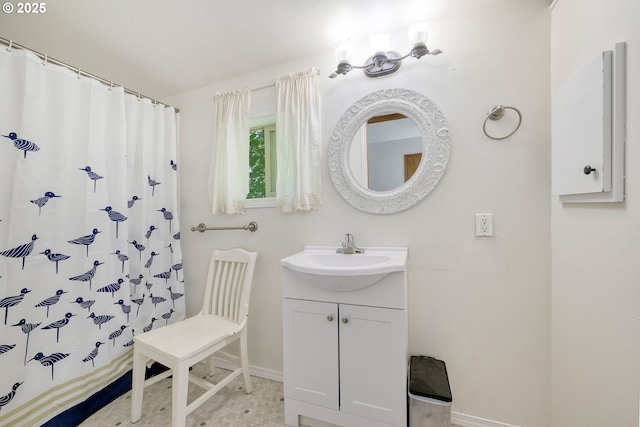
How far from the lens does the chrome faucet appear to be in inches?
56.0

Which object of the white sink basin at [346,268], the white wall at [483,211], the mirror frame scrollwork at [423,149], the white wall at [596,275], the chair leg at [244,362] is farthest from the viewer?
the chair leg at [244,362]

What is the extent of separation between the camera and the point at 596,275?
821 mm

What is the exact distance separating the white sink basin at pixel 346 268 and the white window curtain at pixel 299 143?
1.15 feet

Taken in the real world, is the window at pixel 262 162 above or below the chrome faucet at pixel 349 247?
above

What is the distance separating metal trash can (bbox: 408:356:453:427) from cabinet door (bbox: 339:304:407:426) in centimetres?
6

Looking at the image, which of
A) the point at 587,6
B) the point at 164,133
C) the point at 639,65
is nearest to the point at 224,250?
the point at 164,133

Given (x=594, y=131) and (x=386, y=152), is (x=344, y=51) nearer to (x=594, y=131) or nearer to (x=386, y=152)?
(x=386, y=152)

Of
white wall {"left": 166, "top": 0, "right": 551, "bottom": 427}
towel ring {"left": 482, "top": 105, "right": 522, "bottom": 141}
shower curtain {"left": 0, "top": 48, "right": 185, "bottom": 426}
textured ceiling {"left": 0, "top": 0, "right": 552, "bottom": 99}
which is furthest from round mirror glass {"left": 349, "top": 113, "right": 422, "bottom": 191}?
shower curtain {"left": 0, "top": 48, "right": 185, "bottom": 426}

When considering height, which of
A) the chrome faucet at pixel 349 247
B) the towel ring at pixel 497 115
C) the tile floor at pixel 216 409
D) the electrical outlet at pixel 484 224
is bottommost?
the tile floor at pixel 216 409

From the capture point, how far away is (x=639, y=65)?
2.15 feet

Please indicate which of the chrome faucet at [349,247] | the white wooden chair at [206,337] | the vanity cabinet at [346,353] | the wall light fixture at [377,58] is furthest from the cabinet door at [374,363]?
the wall light fixture at [377,58]

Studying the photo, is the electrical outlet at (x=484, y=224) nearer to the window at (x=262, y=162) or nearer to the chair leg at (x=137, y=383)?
the window at (x=262, y=162)

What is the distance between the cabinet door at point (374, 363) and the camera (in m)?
1.09

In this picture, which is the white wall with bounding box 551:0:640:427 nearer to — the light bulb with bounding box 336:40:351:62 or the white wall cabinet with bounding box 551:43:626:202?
the white wall cabinet with bounding box 551:43:626:202
